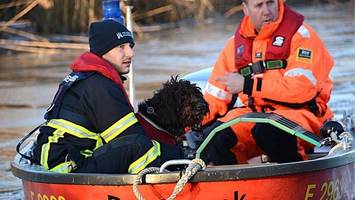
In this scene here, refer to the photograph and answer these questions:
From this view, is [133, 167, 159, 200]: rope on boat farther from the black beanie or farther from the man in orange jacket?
the man in orange jacket

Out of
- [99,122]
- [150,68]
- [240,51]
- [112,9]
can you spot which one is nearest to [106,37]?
[99,122]

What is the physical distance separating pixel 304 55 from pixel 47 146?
1.81 m

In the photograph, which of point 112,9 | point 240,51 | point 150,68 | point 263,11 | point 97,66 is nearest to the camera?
point 97,66

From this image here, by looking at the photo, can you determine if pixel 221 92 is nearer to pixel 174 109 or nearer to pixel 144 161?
pixel 174 109

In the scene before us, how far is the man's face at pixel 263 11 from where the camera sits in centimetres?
629

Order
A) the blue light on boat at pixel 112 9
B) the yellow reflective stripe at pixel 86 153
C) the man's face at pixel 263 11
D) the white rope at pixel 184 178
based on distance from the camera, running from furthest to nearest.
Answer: the blue light on boat at pixel 112 9, the man's face at pixel 263 11, the yellow reflective stripe at pixel 86 153, the white rope at pixel 184 178

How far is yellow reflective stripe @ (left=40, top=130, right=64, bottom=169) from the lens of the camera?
5.08 m

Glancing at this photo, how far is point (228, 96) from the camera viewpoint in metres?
6.61

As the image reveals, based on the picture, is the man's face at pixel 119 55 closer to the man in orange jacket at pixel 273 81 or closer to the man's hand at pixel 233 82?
the man in orange jacket at pixel 273 81

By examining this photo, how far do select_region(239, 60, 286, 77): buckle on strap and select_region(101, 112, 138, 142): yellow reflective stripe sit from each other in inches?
57.9

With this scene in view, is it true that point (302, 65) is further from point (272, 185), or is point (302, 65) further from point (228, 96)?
point (272, 185)

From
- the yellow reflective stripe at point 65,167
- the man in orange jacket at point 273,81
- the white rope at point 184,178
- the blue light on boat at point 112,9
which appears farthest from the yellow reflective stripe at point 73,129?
the blue light on boat at point 112,9

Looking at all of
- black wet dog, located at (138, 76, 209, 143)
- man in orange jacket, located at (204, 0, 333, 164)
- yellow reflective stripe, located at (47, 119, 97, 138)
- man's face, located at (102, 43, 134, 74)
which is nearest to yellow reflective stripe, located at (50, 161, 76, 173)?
yellow reflective stripe, located at (47, 119, 97, 138)

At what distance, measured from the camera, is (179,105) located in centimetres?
516
